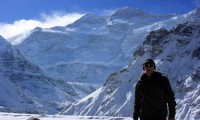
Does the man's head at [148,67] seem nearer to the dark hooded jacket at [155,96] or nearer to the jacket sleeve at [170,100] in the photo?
the dark hooded jacket at [155,96]

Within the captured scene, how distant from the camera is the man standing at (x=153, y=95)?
971cm

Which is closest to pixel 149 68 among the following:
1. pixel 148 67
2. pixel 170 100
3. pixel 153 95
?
pixel 148 67

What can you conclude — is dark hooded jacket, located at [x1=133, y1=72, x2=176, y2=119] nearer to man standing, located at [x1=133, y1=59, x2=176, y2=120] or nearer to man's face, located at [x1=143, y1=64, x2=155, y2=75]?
man standing, located at [x1=133, y1=59, x2=176, y2=120]

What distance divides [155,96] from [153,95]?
0.04 meters

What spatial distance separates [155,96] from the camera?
9812 mm

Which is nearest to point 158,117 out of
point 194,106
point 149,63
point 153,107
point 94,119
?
point 153,107

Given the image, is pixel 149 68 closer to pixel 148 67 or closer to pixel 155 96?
pixel 148 67

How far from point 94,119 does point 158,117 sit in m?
15.6

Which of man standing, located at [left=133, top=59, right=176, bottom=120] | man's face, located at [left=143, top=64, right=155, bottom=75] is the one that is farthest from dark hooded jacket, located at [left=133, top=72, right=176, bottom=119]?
man's face, located at [left=143, top=64, right=155, bottom=75]

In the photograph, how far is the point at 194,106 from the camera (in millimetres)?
195500

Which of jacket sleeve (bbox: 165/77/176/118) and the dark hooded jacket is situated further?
the dark hooded jacket

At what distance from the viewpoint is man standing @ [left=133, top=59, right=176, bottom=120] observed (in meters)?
9.71

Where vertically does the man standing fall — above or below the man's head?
below

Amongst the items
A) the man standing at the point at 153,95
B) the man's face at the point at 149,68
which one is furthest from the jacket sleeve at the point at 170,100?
the man's face at the point at 149,68
